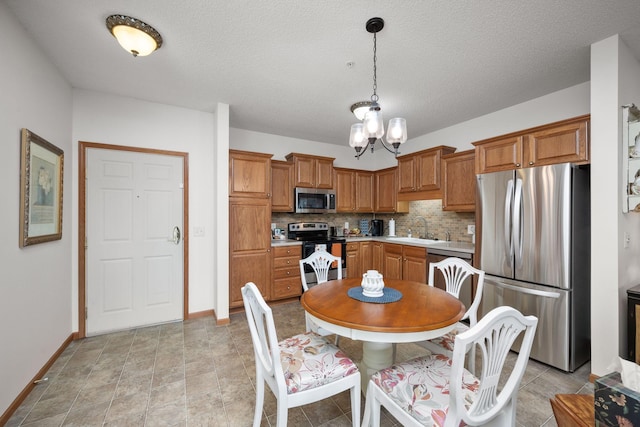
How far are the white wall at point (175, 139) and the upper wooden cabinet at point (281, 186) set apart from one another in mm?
972

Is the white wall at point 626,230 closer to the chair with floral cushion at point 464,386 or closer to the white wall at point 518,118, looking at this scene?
the white wall at point 518,118

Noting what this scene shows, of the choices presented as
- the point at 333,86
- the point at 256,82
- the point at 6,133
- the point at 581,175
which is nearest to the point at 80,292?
the point at 6,133

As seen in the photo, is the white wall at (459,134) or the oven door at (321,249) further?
the oven door at (321,249)

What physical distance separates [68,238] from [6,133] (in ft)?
4.34

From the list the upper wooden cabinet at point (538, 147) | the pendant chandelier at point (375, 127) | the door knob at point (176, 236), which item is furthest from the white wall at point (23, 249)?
the upper wooden cabinet at point (538, 147)

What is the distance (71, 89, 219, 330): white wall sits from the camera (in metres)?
2.81

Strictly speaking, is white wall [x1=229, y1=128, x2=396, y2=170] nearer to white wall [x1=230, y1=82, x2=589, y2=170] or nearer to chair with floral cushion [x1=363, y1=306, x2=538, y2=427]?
white wall [x1=230, y1=82, x2=589, y2=170]

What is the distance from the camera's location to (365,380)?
1.82 meters

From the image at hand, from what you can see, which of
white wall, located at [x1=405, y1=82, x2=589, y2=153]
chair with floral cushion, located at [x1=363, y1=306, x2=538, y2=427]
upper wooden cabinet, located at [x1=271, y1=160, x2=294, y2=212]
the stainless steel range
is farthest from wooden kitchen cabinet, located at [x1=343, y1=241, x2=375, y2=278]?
chair with floral cushion, located at [x1=363, y1=306, x2=538, y2=427]

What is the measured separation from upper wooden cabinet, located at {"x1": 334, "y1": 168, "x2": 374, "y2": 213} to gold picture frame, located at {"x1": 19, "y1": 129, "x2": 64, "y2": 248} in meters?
3.55

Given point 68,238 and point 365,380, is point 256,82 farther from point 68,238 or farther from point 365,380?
point 365,380

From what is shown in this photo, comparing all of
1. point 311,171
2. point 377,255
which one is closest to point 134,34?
point 311,171

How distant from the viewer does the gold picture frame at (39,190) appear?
1881 mm

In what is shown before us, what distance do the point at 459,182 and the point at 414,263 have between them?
126 centimetres
